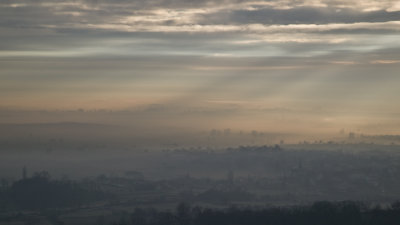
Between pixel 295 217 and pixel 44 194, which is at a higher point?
pixel 295 217

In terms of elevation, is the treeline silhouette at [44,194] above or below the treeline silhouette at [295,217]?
below

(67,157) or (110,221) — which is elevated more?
(110,221)

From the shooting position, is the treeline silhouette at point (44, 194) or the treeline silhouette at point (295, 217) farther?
the treeline silhouette at point (44, 194)

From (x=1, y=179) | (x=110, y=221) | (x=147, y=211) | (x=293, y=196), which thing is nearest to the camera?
(x=110, y=221)

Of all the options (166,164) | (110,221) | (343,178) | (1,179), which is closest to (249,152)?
(166,164)

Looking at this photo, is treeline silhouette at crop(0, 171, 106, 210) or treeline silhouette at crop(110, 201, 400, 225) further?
treeline silhouette at crop(0, 171, 106, 210)

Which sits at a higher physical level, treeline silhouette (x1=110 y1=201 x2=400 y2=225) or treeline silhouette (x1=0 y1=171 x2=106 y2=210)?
treeline silhouette (x1=110 y1=201 x2=400 y2=225)

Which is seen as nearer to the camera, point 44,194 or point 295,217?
point 295,217

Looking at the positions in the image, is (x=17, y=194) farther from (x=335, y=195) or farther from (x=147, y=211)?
(x=335, y=195)
